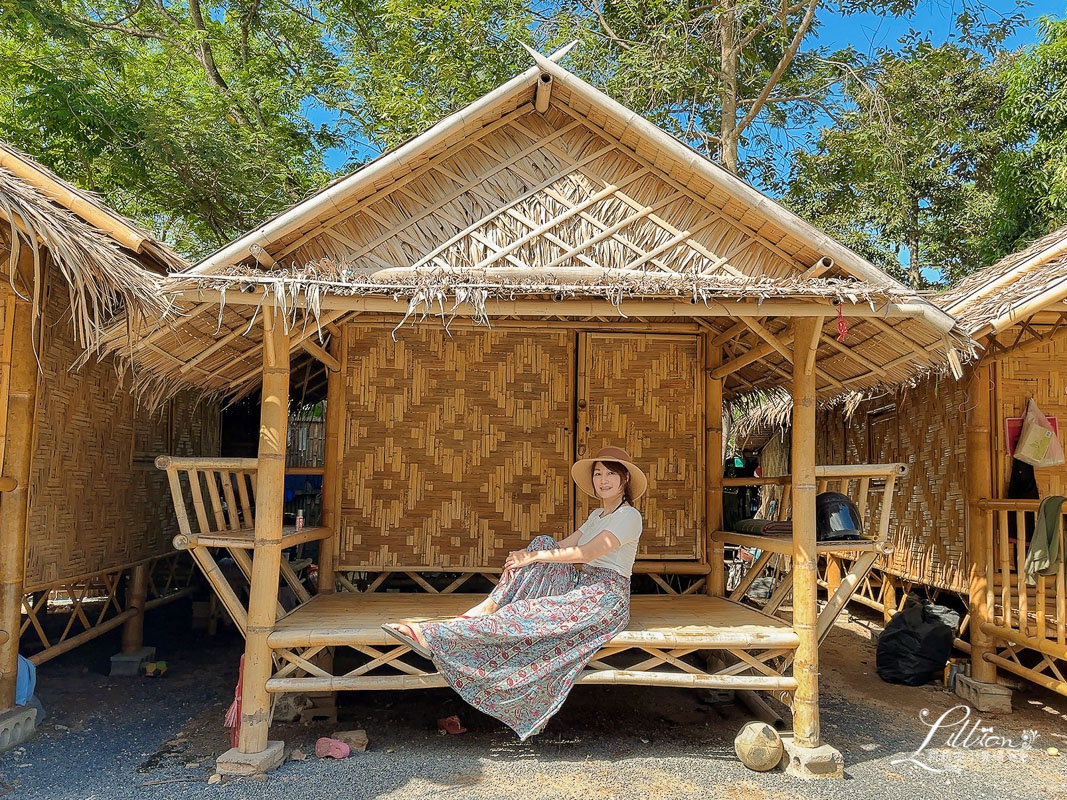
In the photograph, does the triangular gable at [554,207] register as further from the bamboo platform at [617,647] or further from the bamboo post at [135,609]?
the bamboo post at [135,609]

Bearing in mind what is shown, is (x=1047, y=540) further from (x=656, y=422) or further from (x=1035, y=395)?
(x=656, y=422)

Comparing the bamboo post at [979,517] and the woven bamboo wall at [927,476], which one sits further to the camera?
the woven bamboo wall at [927,476]

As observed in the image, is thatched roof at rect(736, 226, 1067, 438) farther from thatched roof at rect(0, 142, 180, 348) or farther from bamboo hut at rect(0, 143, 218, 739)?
bamboo hut at rect(0, 143, 218, 739)

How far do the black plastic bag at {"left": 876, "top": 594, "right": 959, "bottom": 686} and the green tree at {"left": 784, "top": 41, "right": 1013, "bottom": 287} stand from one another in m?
7.29

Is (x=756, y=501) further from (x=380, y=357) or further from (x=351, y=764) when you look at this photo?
(x=351, y=764)

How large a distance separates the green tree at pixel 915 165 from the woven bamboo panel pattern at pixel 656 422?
761 centimetres

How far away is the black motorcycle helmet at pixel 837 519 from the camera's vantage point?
4.70m

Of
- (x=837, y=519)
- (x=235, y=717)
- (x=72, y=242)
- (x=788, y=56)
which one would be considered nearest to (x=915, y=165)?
(x=788, y=56)

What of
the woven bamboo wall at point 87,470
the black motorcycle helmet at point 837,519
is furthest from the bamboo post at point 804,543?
the woven bamboo wall at point 87,470

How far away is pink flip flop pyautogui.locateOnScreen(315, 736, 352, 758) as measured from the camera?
427cm

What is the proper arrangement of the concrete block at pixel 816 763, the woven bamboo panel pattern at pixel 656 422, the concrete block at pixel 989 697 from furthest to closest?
the woven bamboo panel pattern at pixel 656 422
the concrete block at pixel 989 697
the concrete block at pixel 816 763

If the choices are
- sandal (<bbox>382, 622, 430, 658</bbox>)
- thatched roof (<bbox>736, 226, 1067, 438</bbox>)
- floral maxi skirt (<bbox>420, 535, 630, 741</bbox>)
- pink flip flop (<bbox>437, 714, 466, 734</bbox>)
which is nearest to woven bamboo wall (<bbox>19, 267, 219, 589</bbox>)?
sandal (<bbox>382, 622, 430, 658</bbox>)

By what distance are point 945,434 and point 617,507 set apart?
11.5 ft

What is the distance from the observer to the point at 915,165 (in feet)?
38.8
